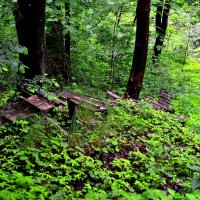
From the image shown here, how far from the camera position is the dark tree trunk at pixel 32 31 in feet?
15.9

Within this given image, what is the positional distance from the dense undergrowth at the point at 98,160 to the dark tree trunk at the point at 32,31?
1138 mm

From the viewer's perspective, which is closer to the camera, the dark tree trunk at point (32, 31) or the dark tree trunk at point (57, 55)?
the dark tree trunk at point (32, 31)

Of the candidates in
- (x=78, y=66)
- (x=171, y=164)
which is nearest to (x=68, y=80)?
(x=78, y=66)

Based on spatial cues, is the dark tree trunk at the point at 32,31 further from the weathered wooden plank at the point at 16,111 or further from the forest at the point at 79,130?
the weathered wooden plank at the point at 16,111

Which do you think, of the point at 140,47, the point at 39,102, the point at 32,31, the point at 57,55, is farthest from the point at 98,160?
the point at 57,55

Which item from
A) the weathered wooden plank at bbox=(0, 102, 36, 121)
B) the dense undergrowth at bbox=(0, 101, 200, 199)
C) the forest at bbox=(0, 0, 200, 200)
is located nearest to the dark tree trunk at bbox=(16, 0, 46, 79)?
the forest at bbox=(0, 0, 200, 200)

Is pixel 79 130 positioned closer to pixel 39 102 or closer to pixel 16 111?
pixel 39 102

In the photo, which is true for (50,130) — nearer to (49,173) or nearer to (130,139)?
(49,173)

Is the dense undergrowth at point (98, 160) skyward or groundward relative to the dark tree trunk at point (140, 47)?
groundward

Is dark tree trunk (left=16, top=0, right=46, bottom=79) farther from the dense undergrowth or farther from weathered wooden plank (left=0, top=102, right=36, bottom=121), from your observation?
the dense undergrowth

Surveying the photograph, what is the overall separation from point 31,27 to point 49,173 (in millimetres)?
2599

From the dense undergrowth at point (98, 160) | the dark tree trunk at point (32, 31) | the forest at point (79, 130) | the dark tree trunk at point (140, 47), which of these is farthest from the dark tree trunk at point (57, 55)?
the dense undergrowth at point (98, 160)

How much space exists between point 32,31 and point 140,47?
287cm

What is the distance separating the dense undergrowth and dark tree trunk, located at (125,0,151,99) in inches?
63.9
